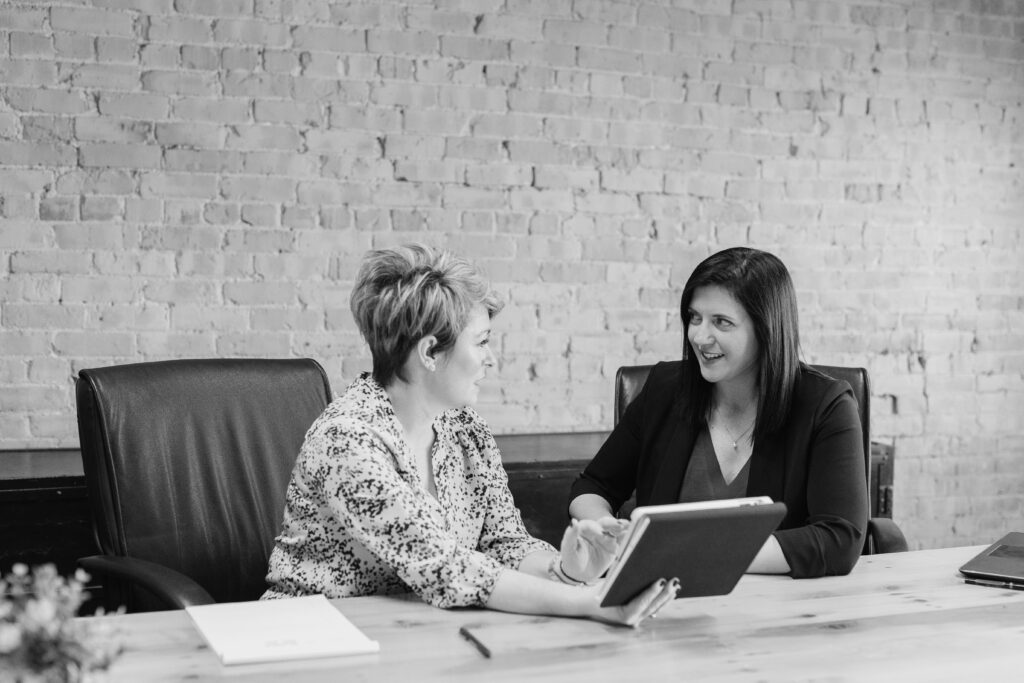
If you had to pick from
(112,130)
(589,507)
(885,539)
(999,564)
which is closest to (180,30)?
(112,130)

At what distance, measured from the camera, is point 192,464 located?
2211 millimetres

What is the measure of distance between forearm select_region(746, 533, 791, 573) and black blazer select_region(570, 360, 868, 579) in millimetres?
12

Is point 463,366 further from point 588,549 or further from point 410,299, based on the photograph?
point 588,549

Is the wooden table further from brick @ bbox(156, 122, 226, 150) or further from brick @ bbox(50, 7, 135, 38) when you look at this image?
brick @ bbox(50, 7, 135, 38)

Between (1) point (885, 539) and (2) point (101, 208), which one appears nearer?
(1) point (885, 539)

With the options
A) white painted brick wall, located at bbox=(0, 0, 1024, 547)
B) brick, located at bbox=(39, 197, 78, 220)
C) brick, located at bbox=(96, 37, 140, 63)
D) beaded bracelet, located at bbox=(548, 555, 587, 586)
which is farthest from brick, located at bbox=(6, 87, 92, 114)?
beaded bracelet, located at bbox=(548, 555, 587, 586)

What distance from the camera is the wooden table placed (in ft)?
4.72

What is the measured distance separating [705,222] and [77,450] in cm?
208

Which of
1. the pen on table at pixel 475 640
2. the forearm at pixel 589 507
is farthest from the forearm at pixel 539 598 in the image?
the forearm at pixel 589 507

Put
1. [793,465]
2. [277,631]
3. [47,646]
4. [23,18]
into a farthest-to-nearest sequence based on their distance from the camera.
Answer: [23,18] → [793,465] → [277,631] → [47,646]

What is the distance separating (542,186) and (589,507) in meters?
1.52

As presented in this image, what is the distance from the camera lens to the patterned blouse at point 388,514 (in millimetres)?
1697

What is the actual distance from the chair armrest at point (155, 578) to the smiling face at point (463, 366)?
512 mm

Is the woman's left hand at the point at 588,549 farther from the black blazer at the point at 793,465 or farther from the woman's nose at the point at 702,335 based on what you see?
the woman's nose at the point at 702,335
